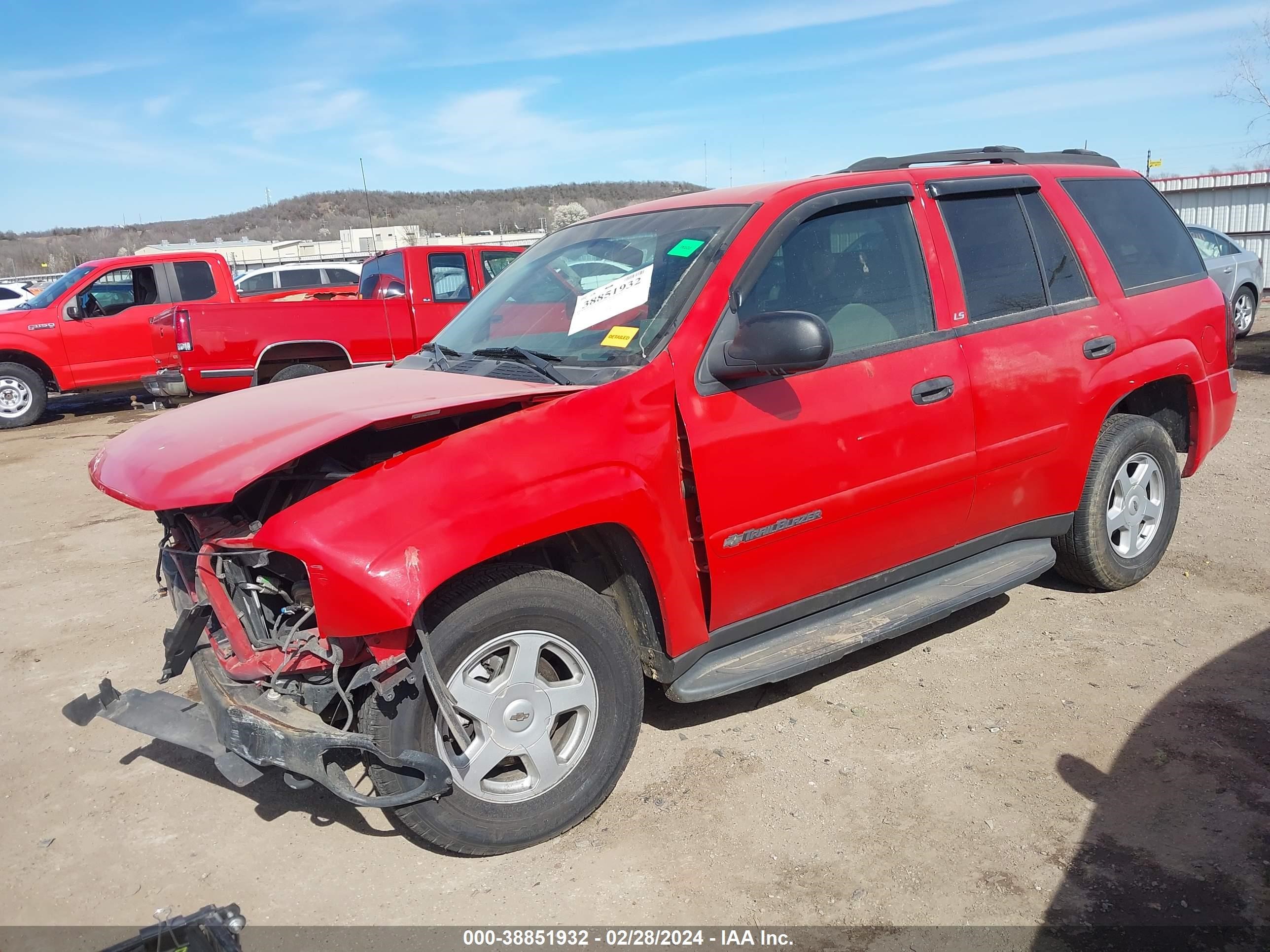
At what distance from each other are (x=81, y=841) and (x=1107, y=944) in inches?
126

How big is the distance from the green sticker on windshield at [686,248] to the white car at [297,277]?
17.3 meters

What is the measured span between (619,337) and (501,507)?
2.80 ft

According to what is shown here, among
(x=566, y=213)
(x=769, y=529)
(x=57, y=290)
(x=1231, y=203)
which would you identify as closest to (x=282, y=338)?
(x=57, y=290)

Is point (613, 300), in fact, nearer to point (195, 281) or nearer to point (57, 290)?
point (195, 281)

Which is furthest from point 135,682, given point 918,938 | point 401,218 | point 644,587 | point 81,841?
point 401,218

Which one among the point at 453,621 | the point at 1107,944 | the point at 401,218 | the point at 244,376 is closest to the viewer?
the point at 1107,944

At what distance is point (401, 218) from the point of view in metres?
70.9

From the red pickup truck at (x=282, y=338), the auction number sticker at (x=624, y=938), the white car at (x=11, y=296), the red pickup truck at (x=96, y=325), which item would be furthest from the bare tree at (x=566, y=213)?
the auction number sticker at (x=624, y=938)

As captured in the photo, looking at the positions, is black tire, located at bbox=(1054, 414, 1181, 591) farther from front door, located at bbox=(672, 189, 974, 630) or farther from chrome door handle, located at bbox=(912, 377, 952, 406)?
chrome door handle, located at bbox=(912, 377, 952, 406)

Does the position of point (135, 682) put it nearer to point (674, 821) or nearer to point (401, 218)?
point (674, 821)

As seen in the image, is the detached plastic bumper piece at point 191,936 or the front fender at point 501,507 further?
the front fender at point 501,507

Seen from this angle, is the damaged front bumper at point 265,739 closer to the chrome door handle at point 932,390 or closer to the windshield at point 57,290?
the chrome door handle at point 932,390

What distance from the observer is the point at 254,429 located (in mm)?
2928

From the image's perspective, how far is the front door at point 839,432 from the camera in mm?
3160
